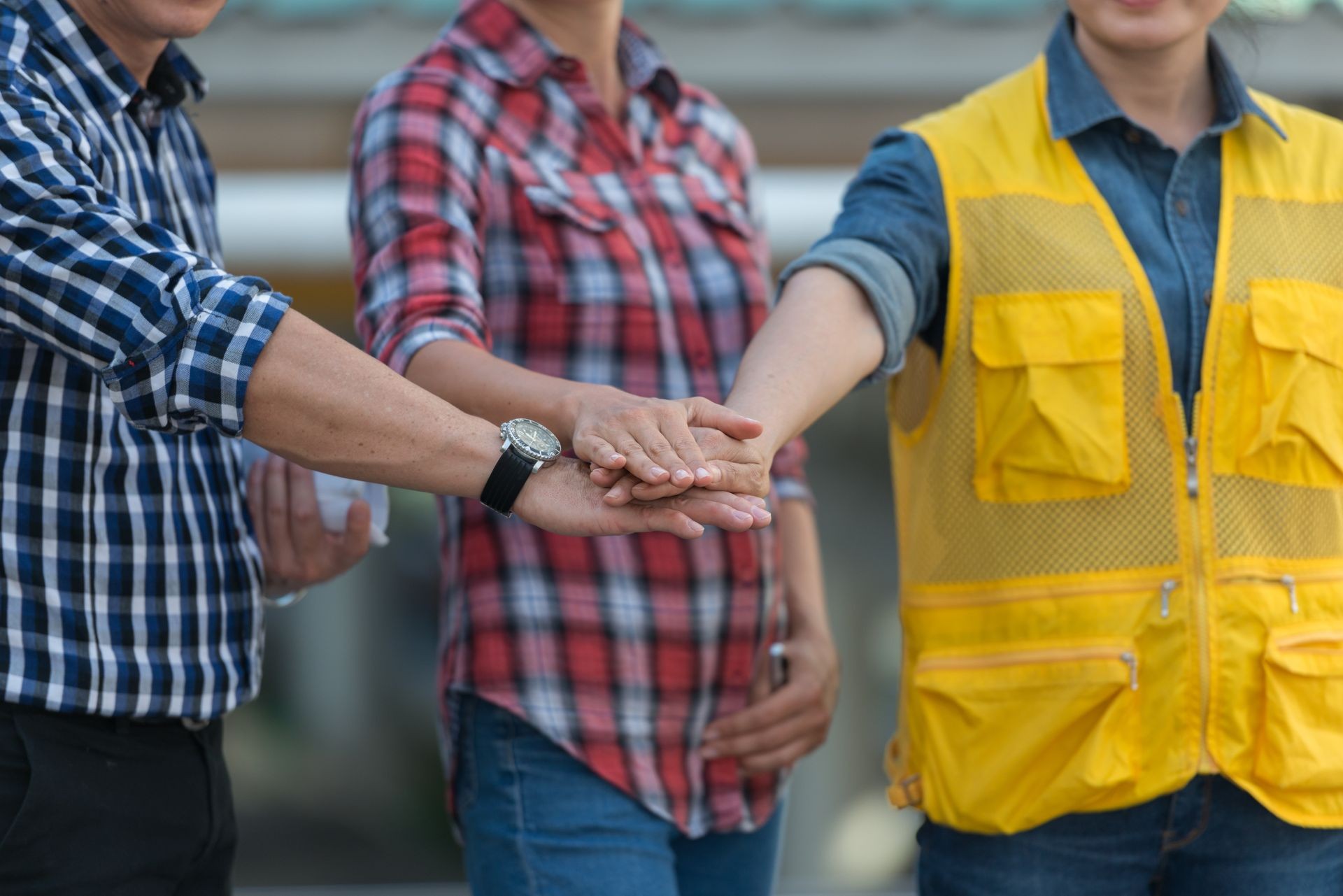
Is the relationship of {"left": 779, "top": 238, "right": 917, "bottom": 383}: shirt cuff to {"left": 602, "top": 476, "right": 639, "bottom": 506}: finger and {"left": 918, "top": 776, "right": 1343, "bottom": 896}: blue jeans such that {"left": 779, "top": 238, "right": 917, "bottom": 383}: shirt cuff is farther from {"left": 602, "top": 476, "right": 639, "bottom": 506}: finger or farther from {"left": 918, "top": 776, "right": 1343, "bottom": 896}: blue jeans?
{"left": 918, "top": 776, "right": 1343, "bottom": 896}: blue jeans

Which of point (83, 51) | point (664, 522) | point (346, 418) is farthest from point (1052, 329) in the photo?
point (83, 51)

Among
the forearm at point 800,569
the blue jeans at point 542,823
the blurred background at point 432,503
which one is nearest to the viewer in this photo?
the blue jeans at point 542,823

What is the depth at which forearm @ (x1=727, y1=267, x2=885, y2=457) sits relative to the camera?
180 centimetres

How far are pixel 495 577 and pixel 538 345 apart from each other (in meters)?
0.29

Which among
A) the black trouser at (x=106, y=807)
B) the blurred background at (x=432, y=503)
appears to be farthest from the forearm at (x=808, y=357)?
the blurred background at (x=432, y=503)

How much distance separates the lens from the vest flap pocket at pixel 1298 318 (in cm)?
185

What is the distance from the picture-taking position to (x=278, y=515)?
199cm

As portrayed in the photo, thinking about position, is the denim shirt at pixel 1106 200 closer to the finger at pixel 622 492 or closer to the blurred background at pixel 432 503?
the finger at pixel 622 492

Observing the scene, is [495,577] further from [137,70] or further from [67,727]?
[137,70]

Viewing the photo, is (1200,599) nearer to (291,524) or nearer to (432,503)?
(291,524)

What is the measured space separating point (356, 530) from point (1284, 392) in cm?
111

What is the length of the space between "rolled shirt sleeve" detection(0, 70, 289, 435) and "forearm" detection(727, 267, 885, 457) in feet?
1.75

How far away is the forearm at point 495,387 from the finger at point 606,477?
0.31 ft

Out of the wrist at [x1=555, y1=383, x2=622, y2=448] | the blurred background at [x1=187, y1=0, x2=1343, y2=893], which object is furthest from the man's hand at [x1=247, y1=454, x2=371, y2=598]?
the blurred background at [x1=187, y1=0, x2=1343, y2=893]
